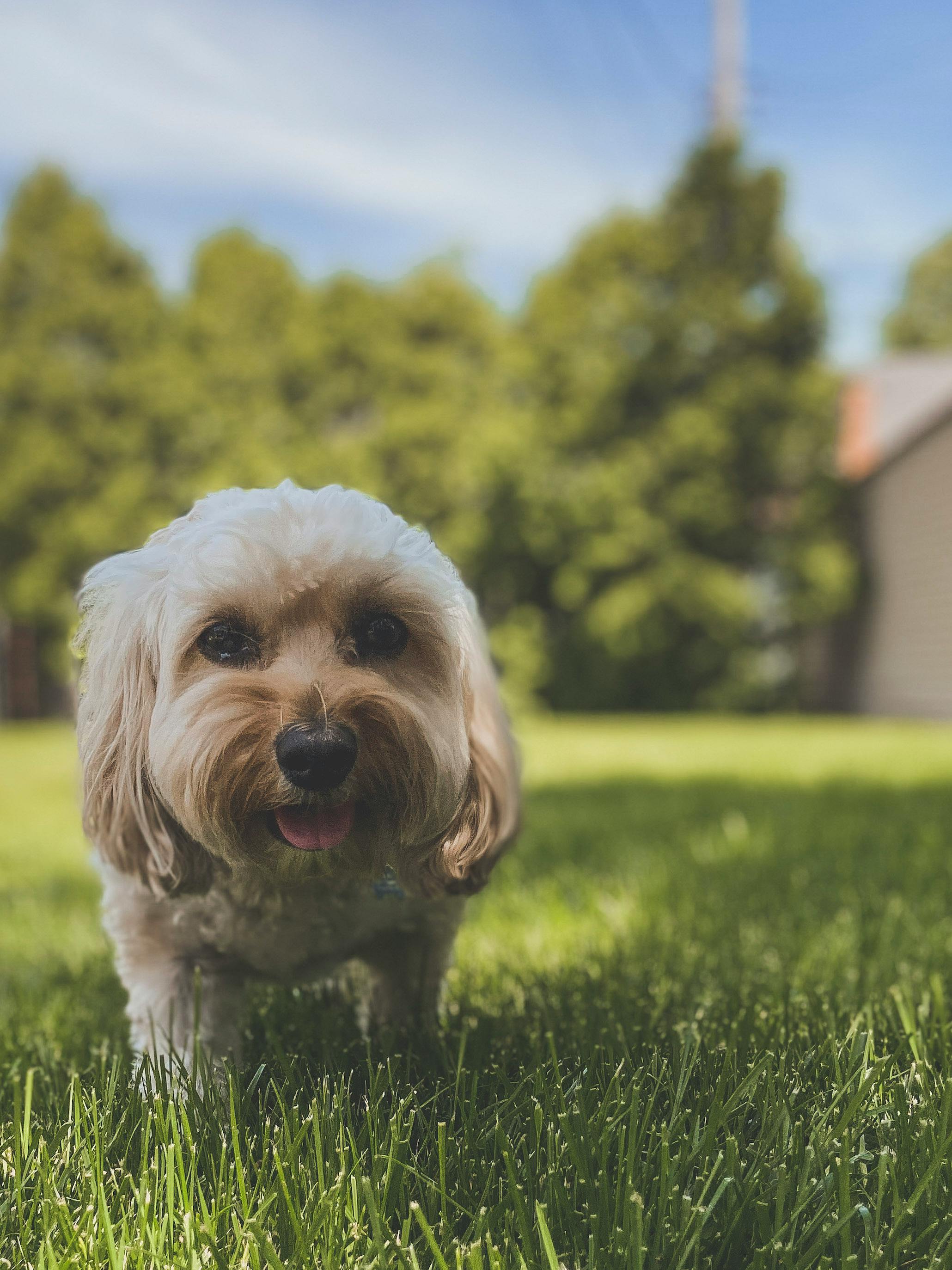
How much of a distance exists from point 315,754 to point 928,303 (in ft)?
135

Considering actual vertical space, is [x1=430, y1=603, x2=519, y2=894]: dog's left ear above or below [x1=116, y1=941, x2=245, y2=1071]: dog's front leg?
above

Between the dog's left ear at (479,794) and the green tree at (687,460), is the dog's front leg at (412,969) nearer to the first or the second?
the dog's left ear at (479,794)

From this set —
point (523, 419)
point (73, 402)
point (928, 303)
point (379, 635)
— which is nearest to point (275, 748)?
point (379, 635)

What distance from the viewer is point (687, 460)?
20.0 metres

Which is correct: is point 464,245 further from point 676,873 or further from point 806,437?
point 676,873

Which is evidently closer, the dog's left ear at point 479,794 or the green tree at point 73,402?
the dog's left ear at point 479,794

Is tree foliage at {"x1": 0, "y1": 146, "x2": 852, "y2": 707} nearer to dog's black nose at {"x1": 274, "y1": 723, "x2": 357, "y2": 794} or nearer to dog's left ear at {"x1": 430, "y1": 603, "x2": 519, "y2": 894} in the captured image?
dog's left ear at {"x1": 430, "y1": 603, "x2": 519, "y2": 894}

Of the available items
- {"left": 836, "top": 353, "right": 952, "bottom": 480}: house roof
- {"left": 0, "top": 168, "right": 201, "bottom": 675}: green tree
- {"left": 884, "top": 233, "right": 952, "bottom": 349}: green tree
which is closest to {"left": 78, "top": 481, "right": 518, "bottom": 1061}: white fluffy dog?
{"left": 0, "top": 168, "right": 201, "bottom": 675}: green tree

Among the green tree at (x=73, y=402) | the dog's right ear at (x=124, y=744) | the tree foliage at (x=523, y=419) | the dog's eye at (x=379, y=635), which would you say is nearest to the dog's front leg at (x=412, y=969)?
the dog's right ear at (x=124, y=744)

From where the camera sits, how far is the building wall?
16281mm

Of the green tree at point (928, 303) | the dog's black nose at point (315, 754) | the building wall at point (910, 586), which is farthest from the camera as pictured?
the green tree at point (928, 303)

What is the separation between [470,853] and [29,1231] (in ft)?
3.14

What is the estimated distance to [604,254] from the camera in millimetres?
21594

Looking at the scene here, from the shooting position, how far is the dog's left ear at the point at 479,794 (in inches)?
85.9
